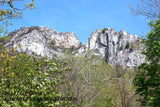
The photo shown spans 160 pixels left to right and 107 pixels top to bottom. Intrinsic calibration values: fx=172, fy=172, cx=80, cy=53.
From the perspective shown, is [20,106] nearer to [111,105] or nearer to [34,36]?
[111,105]

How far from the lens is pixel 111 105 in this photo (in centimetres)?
1246

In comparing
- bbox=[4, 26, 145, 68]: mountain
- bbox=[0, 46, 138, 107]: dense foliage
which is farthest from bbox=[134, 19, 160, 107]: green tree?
bbox=[4, 26, 145, 68]: mountain

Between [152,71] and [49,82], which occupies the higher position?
[152,71]

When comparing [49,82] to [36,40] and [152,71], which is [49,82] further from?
[36,40]

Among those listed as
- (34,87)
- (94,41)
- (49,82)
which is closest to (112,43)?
(94,41)

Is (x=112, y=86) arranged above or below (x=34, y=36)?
below

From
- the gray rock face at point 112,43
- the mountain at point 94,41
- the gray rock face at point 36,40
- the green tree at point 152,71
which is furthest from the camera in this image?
the gray rock face at point 112,43

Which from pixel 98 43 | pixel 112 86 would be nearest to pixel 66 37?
pixel 98 43

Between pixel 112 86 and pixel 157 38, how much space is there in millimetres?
5936

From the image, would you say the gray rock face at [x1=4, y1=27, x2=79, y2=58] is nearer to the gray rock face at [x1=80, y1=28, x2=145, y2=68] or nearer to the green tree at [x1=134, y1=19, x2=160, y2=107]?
the gray rock face at [x1=80, y1=28, x2=145, y2=68]

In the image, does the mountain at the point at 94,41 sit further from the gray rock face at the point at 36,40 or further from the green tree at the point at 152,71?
the green tree at the point at 152,71

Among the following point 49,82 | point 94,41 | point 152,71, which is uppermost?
point 94,41

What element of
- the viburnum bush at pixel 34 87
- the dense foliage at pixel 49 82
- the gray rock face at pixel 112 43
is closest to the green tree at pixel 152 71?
the dense foliage at pixel 49 82

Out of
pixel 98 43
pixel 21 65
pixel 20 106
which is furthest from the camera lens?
pixel 98 43
